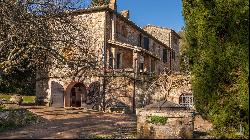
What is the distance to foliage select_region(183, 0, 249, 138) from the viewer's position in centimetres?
1443

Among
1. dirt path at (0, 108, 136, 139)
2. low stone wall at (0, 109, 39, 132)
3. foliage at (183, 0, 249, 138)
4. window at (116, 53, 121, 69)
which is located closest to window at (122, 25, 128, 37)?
window at (116, 53, 121, 69)

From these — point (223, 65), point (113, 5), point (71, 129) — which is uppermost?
point (113, 5)

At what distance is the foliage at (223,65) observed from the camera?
14.4m

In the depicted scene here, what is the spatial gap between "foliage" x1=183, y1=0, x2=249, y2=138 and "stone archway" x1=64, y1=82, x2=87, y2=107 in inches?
690

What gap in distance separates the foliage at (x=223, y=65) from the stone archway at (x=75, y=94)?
57.5ft

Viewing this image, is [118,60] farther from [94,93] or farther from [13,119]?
[13,119]

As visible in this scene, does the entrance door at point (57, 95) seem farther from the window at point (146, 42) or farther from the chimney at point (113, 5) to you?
the window at point (146, 42)

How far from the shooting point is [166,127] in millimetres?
16547

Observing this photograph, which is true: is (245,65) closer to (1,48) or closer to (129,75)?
(1,48)

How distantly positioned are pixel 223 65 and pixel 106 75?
16.3 metres

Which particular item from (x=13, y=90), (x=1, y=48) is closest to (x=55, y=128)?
(x=1, y=48)

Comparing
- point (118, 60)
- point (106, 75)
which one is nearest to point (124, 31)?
point (118, 60)

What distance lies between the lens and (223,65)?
49.1 feet

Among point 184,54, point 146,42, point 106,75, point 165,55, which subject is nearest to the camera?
point 184,54
